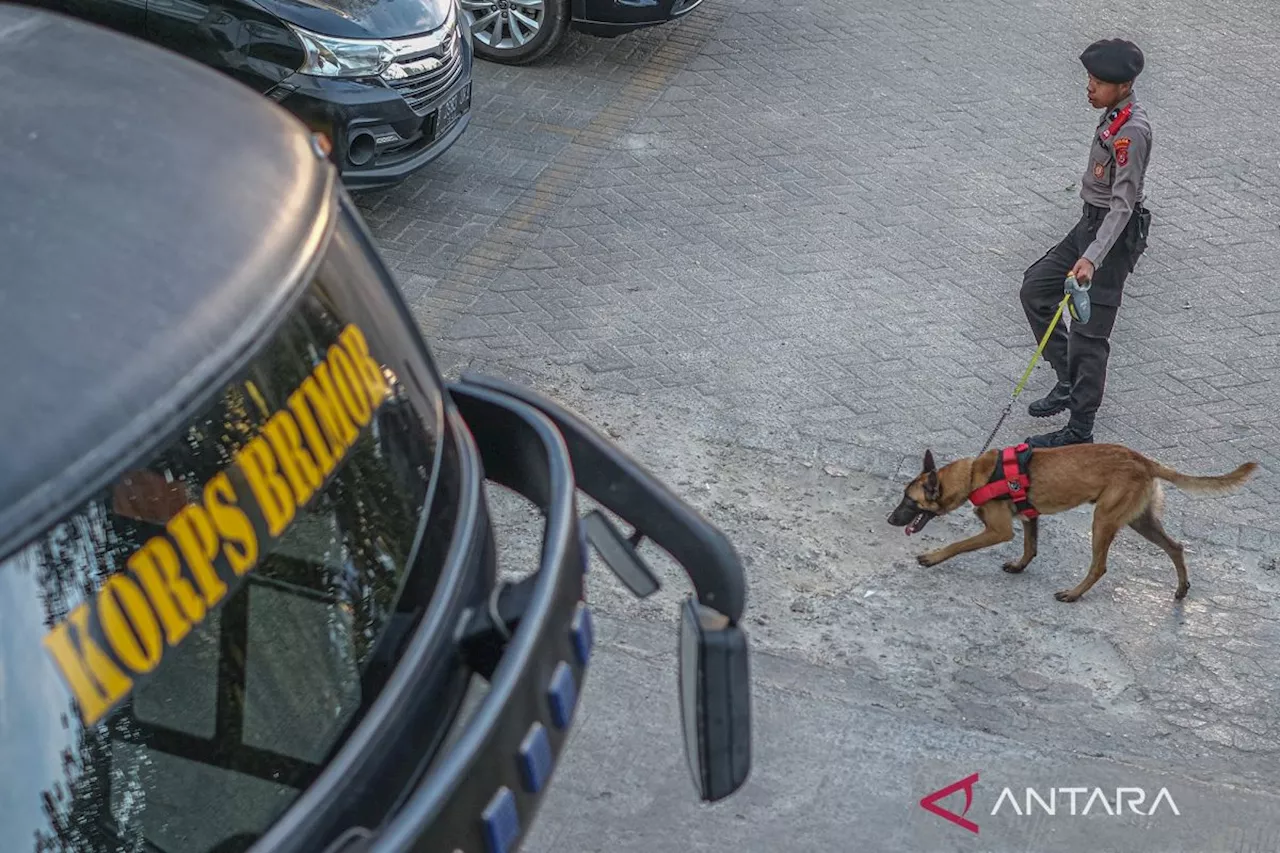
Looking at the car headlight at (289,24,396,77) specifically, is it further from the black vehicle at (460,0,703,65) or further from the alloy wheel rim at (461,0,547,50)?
the alloy wheel rim at (461,0,547,50)

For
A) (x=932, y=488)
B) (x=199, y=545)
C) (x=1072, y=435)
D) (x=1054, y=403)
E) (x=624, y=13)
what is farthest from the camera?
(x=624, y=13)

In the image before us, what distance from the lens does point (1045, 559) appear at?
240 inches

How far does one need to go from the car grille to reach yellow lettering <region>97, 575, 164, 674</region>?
5.82 metres

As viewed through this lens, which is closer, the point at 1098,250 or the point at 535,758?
the point at 535,758

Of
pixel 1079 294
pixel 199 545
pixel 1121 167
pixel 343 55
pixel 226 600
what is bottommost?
pixel 1079 294

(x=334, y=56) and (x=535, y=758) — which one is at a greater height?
(x=535, y=758)

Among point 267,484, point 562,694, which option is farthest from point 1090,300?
point 267,484

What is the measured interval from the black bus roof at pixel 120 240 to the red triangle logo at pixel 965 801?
3.16 m

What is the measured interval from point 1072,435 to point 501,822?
4751 millimetres

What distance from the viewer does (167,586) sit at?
86.7 inches

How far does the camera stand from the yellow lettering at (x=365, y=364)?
105 inches

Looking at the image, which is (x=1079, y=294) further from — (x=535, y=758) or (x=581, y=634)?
(x=535, y=758)

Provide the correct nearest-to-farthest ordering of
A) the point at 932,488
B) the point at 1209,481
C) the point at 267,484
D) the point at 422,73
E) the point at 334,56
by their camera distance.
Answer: the point at 267,484 < the point at 1209,481 < the point at 932,488 < the point at 334,56 < the point at 422,73

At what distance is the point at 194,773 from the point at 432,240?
566 centimetres
